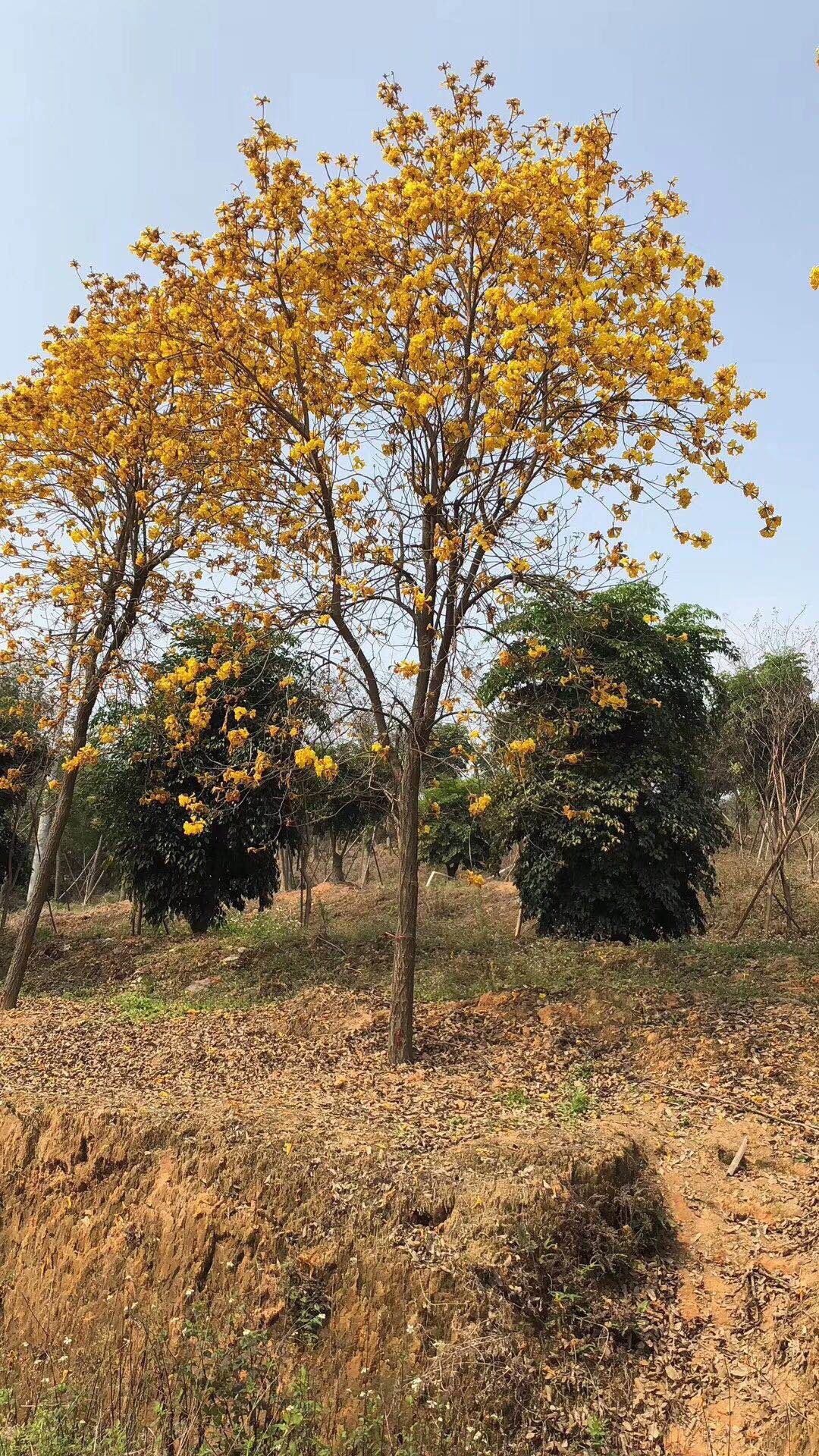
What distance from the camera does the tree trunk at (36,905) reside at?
10.3 metres

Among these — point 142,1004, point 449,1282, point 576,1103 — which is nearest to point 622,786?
point 576,1103

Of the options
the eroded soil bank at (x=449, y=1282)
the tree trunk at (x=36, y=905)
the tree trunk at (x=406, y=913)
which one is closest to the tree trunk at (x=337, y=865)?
the tree trunk at (x=36, y=905)

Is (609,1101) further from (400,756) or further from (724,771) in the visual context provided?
(724,771)

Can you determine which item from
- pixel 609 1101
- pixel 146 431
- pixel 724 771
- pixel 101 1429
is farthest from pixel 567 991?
pixel 724 771

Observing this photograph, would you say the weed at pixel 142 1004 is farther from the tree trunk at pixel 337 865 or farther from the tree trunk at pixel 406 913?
the tree trunk at pixel 337 865

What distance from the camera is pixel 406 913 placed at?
706 centimetres

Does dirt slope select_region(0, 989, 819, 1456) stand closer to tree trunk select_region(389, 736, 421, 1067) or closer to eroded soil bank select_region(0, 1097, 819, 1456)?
eroded soil bank select_region(0, 1097, 819, 1456)

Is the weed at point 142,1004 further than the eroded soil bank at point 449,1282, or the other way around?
the weed at point 142,1004

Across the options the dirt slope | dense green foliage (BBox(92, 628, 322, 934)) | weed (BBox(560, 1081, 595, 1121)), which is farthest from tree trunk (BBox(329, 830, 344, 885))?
weed (BBox(560, 1081, 595, 1121))

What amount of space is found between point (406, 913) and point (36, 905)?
19.4 feet

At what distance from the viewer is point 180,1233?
4.66 metres

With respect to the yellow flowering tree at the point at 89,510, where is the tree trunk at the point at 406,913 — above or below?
below

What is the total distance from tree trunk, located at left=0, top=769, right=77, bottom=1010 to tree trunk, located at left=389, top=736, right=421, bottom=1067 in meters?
4.94

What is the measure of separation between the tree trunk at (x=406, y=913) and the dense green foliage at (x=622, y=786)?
344 cm
